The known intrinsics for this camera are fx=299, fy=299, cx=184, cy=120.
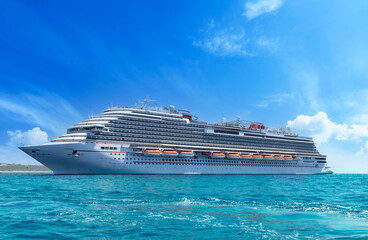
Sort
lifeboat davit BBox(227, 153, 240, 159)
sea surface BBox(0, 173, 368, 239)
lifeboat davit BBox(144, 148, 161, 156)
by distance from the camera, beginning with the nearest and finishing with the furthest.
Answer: sea surface BBox(0, 173, 368, 239) < lifeboat davit BBox(144, 148, 161, 156) < lifeboat davit BBox(227, 153, 240, 159)

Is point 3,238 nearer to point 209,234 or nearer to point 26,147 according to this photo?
point 209,234

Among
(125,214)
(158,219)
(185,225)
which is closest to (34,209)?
(125,214)

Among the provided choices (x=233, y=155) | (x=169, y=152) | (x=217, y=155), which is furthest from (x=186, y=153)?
(x=233, y=155)

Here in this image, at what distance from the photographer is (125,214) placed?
1692 centimetres

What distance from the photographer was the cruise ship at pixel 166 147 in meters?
61.7

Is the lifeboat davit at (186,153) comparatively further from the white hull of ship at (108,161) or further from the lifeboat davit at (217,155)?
the lifeboat davit at (217,155)

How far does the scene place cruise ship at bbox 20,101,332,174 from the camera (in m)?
61.7

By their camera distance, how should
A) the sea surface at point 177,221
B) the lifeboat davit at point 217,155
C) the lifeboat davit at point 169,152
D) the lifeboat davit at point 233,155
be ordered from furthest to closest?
the lifeboat davit at point 233,155
the lifeboat davit at point 217,155
the lifeboat davit at point 169,152
the sea surface at point 177,221

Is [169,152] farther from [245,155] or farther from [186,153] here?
[245,155]

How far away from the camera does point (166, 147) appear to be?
77.2 metres

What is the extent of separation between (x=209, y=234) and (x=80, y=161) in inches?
2081

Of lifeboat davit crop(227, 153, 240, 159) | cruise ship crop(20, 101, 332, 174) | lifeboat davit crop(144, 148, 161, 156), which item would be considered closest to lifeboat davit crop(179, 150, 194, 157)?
cruise ship crop(20, 101, 332, 174)

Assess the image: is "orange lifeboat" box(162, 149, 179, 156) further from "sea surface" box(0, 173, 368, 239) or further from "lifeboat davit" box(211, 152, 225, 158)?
"sea surface" box(0, 173, 368, 239)

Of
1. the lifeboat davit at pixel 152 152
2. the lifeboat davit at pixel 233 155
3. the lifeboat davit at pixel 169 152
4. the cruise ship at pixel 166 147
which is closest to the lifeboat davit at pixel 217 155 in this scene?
the cruise ship at pixel 166 147
